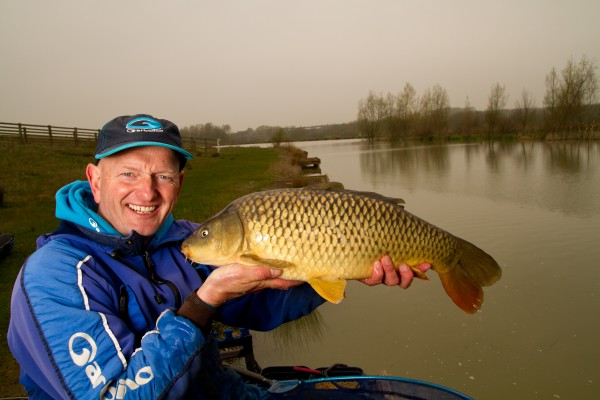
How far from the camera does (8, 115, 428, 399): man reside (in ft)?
3.27

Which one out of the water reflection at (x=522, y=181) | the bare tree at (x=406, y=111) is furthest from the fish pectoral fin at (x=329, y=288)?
the bare tree at (x=406, y=111)

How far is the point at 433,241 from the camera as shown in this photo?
5.06 feet

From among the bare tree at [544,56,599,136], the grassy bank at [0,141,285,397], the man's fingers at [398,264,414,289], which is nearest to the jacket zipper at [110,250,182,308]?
the man's fingers at [398,264,414,289]

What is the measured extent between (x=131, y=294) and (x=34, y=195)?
861 centimetres

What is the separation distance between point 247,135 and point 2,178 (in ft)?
227

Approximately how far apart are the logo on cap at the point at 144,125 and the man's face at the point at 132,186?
2.7 inches

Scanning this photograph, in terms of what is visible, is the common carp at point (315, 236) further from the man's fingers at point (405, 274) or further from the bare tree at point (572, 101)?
the bare tree at point (572, 101)

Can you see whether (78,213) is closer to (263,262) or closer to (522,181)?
(263,262)

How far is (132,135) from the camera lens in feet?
4.43

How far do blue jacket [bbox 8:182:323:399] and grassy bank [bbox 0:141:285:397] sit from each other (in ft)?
4.47

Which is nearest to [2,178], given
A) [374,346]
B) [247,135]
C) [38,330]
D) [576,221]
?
[374,346]

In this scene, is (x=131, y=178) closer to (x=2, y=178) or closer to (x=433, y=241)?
(x=433, y=241)

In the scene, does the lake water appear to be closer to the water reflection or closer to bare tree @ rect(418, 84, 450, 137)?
the water reflection

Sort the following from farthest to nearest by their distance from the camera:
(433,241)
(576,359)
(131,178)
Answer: (576,359)
(433,241)
(131,178)
